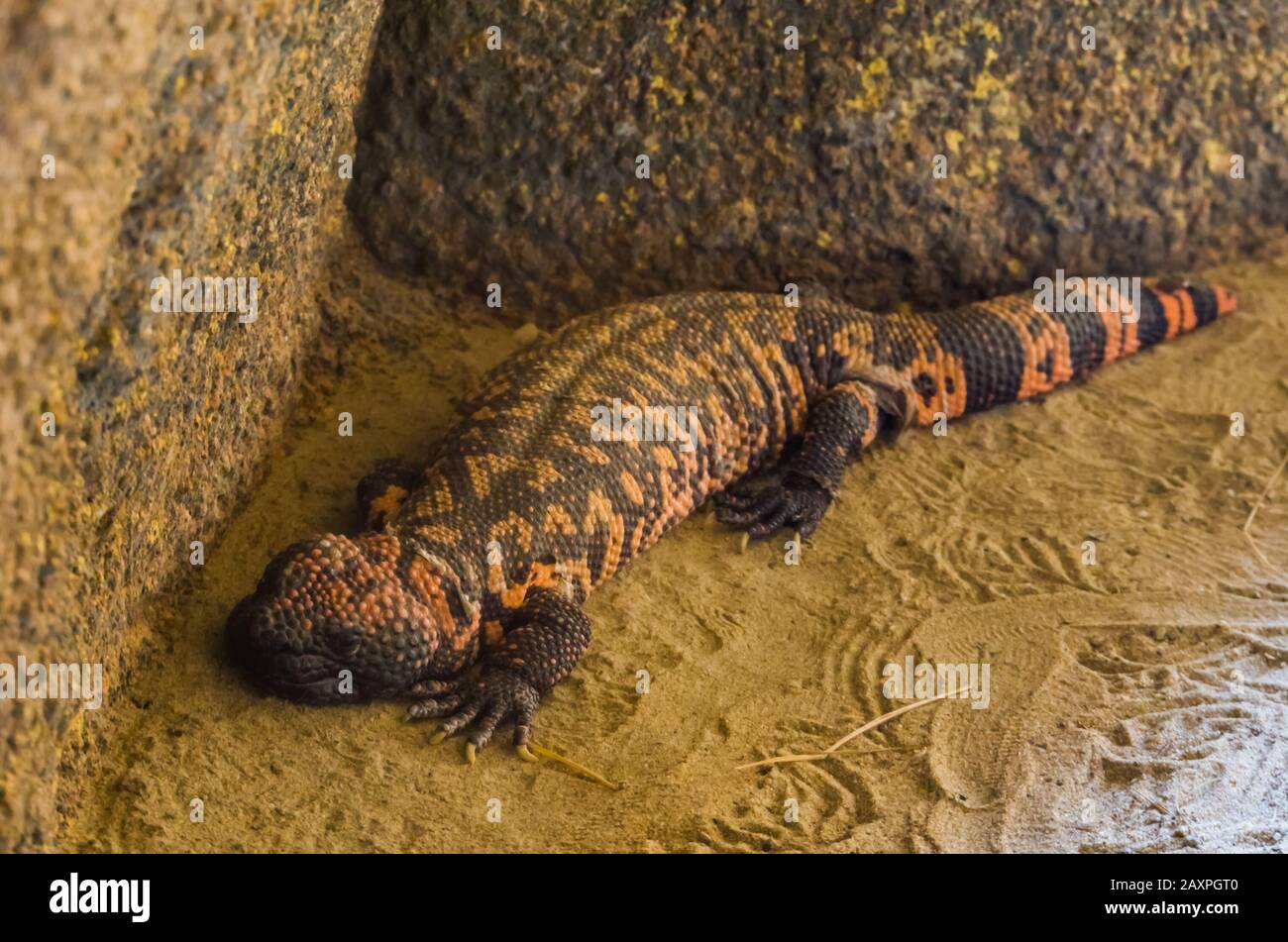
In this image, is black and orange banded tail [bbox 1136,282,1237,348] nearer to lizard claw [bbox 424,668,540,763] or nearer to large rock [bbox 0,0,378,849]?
lizard claw [bbox 424,668,540,763]

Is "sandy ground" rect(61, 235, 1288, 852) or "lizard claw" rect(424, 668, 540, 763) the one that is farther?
"lizard claw" rect(424, 668, 540, 763)

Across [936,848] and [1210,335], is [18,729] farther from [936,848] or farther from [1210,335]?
[1210,335]

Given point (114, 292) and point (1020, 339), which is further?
point (1020, 339)

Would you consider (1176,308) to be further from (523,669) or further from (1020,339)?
(523,669)

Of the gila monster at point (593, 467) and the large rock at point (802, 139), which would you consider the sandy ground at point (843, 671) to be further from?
the large rock at point (802, 139)

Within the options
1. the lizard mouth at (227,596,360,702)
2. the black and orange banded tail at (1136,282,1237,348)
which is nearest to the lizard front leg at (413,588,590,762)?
the lizard mouth at (227,596,360,702)

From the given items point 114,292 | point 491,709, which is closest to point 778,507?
point 491,709

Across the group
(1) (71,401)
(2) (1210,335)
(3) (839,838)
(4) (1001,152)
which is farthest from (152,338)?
(2) (1210,335)

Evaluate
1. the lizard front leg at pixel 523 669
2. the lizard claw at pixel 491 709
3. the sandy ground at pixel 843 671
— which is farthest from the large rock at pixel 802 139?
the lizard claw at pixel 491 709
